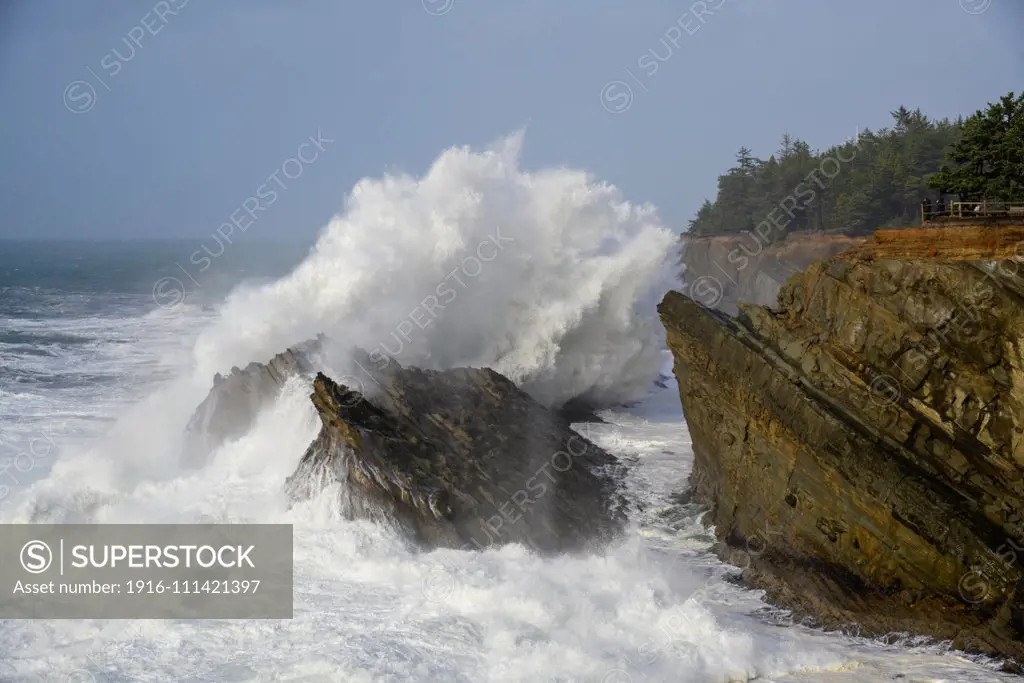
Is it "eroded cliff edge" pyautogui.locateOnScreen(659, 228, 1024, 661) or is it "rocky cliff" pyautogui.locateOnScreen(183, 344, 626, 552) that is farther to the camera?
"rocky cliff" pyautogui.locateOnScreen(183, 344, 626, 552)

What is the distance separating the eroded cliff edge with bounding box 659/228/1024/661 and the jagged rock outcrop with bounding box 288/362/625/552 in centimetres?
263

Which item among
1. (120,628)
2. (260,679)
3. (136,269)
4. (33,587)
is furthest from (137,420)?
(136,269)

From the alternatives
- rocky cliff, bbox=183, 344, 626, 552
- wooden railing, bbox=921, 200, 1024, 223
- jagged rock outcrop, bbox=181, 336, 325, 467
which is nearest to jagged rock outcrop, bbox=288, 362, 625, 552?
rocky cliff, bbox=183, 344, 626, 552

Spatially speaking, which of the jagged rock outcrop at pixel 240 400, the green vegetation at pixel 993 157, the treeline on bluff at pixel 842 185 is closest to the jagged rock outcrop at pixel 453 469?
the jagged rock outcrop at pixel 240 400

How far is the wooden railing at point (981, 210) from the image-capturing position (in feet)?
59.4

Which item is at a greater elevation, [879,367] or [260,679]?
[879,367]

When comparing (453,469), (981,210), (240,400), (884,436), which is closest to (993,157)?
(981,210)

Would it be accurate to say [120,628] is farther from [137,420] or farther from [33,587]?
[137,420]

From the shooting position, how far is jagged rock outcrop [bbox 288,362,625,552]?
16.1 meters

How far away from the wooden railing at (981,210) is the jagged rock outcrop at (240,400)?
503 inches

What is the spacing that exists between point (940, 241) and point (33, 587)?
1525cm

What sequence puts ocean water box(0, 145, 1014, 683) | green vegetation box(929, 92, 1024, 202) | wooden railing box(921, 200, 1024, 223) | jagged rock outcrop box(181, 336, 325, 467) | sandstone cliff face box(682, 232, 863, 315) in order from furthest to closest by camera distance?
sandstone cliff face box(682, 232, 863, 315) → green vegetation box(929, 92, 1024, 202) → jagged rock outcrop box(181, 336, 325, 467) → wooden railing box(921, 200, 1024, 223) → ocean water box(0, 145, 1014, 683)

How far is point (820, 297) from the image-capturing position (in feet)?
54.3

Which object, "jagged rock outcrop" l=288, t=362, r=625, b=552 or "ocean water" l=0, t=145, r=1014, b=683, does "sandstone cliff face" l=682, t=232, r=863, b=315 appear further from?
"jagged rock outcrop" l=288, t=362, r=625, b=552
